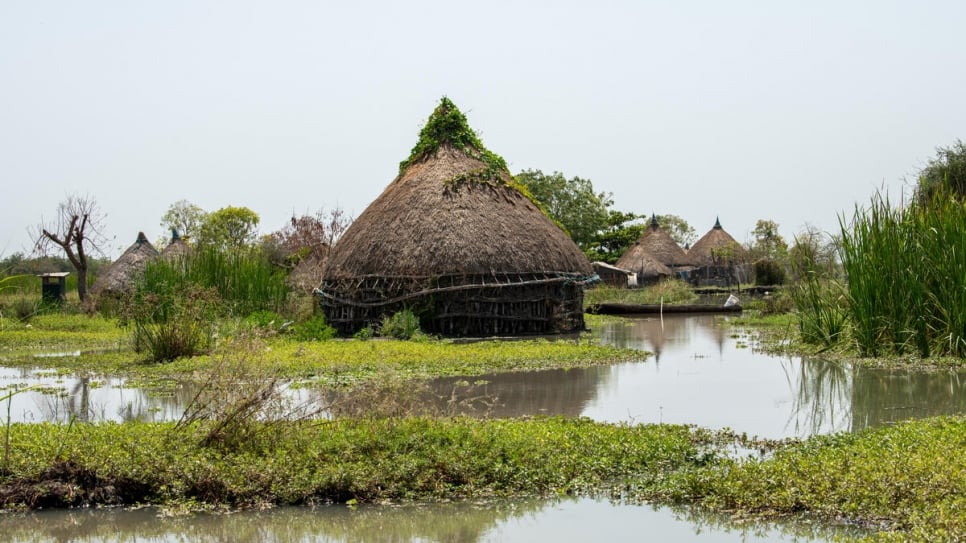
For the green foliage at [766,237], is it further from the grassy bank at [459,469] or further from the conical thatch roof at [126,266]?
the grassy bank at [459,469]

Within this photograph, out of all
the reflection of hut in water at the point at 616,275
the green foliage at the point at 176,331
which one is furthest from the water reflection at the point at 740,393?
the reflection of hut in water at the point at 616,275

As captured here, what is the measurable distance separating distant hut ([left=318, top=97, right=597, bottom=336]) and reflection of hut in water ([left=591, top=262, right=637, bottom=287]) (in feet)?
82.5

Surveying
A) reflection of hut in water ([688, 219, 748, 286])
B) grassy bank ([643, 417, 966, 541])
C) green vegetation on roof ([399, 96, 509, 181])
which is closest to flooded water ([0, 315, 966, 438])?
grassy bank ([643, 417, 966, 541])

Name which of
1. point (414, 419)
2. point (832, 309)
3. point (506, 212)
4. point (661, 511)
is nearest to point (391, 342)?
point (506, 212)

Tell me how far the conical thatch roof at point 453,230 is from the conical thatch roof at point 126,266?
1303cm

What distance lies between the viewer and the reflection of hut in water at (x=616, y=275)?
155 ft

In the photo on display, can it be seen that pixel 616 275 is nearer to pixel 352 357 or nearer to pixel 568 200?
pixel 568 200

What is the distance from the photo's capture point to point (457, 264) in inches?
776

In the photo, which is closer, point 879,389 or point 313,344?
point 879,389

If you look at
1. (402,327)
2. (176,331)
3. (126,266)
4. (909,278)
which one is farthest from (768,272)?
(176,331)

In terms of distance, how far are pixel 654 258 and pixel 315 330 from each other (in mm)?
32211

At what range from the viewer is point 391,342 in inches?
699

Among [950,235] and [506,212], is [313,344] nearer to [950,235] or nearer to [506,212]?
[506,212]

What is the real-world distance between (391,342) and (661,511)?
11563 mm
